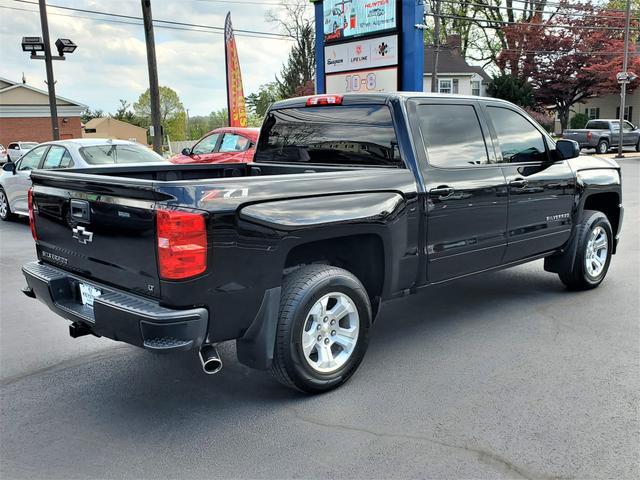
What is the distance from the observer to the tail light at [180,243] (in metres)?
3.17

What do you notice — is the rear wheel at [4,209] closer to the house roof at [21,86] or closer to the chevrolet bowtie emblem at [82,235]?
the chevrolet bowtie emblem at [82,235]

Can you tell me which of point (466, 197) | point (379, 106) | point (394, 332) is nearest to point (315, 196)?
point (379, 106)

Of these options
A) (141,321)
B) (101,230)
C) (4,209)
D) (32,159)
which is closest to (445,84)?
(4,209)

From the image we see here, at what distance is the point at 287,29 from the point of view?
4578cm

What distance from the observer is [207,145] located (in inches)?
555

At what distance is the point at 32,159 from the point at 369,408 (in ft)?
31.2

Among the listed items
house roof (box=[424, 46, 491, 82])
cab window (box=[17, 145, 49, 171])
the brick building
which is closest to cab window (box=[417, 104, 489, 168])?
cab window (box=[17, 145, 49, 171])

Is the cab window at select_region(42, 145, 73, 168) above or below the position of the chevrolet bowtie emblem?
above

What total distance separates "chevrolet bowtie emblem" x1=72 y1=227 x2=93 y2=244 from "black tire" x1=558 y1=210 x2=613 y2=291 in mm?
4593

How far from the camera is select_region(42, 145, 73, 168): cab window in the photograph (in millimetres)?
9961

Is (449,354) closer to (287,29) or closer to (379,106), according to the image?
(379,106)

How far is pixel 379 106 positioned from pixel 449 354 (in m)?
1.96

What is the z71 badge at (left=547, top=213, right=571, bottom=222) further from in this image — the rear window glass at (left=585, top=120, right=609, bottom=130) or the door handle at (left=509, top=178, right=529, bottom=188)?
the rear window glass at (left=585, top=120, right=609, bottom=130)

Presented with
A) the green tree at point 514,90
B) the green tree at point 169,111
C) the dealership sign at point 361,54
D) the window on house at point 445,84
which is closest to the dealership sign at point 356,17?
the dealership sign at point 361,54
